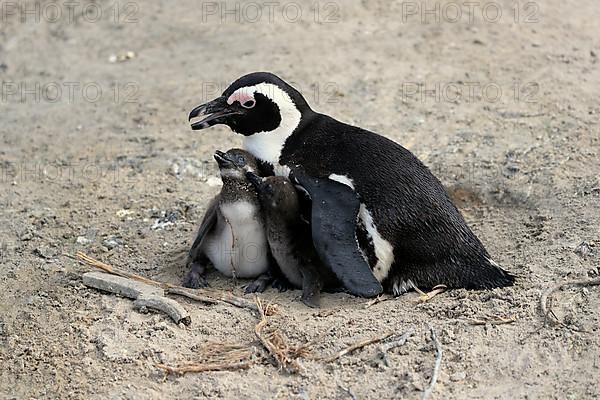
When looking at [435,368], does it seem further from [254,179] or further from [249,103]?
[249,103]

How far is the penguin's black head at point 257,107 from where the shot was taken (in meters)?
4.28

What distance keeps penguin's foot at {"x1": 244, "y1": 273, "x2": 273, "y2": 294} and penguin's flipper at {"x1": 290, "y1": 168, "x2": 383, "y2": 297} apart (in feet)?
1.43

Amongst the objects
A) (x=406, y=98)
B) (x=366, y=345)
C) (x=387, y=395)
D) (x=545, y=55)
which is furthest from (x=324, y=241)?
(x=545, y=55)

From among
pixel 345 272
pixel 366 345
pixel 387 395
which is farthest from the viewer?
pixel 345 272

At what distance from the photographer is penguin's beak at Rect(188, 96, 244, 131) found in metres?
4.33

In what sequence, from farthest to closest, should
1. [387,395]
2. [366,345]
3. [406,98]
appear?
1. [406,98]
2. [366,345]
3. [387,395]

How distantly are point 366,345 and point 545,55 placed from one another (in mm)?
3697

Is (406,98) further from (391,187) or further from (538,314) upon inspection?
(538,314)

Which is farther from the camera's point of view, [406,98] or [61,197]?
[406,98]

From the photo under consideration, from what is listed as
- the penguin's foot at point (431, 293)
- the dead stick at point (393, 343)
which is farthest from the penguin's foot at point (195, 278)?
the dead stick at point (393, 343)

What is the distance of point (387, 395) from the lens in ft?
10.6

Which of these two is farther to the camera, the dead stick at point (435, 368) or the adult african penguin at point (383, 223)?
the adult african penguin at point (383, 223)

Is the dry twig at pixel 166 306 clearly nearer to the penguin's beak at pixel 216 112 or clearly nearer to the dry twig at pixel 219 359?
the dry twig at pixel 219 359

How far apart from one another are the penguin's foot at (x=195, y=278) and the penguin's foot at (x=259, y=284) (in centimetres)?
21
